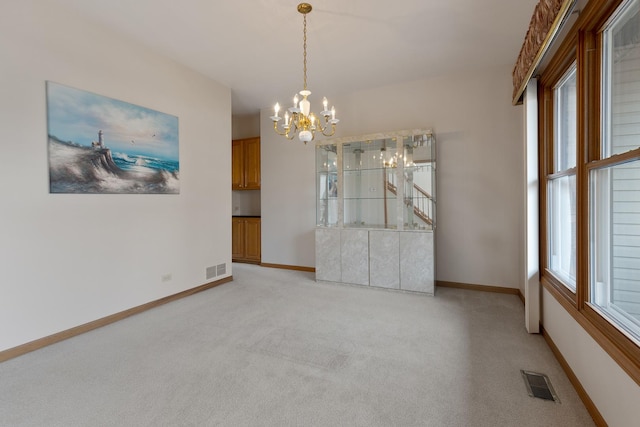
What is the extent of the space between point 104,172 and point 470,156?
466 cm

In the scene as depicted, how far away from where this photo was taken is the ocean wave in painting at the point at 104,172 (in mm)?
2846

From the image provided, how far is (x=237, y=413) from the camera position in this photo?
5.98 ft

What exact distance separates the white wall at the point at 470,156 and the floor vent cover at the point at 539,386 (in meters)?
2.29

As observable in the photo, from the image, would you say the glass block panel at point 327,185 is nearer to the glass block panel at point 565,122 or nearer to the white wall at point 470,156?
the white wall at point 470,156

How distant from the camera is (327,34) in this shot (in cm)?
332

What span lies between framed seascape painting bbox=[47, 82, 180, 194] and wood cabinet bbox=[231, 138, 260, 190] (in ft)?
7.92

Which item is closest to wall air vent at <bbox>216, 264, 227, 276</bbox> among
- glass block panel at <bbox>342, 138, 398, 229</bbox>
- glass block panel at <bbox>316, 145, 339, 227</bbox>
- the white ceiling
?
glass block panel at <bbox>316, 145, 339, 227</bbox>

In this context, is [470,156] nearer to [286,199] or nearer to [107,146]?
[286,199]

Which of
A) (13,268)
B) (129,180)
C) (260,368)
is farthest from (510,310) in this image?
(13,268)

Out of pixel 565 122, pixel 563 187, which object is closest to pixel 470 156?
pixel 565 122

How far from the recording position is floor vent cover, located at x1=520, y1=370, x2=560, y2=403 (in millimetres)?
1962

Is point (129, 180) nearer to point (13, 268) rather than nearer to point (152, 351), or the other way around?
point (13, 268)

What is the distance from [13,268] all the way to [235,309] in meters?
2.03

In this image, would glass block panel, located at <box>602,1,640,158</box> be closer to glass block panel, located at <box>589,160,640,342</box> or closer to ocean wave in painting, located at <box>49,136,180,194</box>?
glass block panel, located at <box>589,160,640,342</box>
